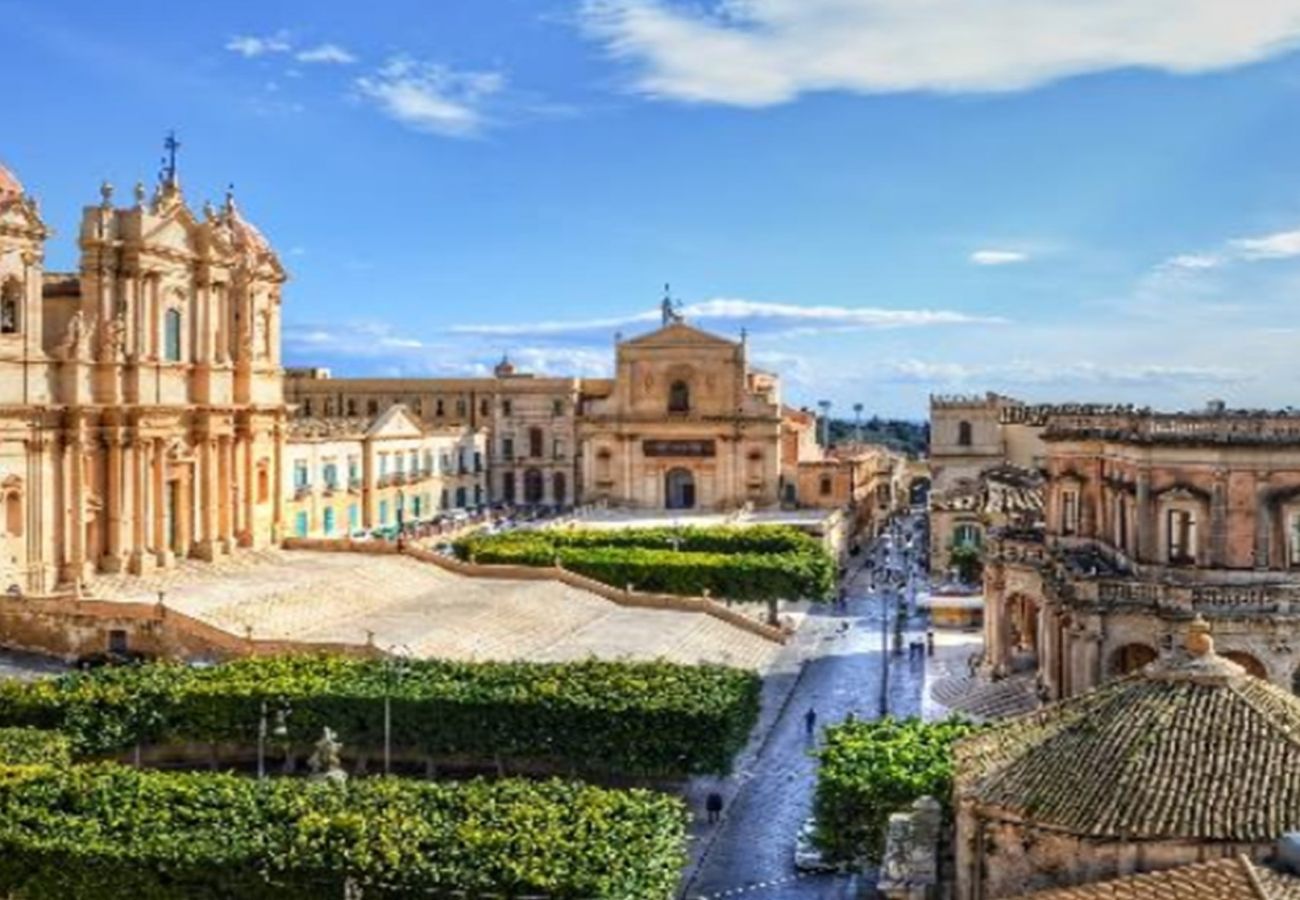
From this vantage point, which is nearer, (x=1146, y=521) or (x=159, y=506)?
(x=1146, y=521)

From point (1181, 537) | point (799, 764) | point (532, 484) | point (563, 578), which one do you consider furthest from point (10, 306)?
point (532, 484)

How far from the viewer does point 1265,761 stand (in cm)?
1892

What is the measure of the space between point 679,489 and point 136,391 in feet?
A: 156

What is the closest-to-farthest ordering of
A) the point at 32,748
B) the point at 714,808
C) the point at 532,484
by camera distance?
1. the point at 32,748
2. the point at 714,808
3. the point at 532,484

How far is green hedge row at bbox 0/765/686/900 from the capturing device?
2294 centimetres

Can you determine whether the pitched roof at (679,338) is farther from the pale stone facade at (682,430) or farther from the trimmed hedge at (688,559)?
the trimmed hedge at (688,559)

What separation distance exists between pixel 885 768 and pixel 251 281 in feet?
145

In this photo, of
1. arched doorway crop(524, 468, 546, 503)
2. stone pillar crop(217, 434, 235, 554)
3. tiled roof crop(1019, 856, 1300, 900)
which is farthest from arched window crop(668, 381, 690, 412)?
tiled roof crop(1019, 856, 1300, 900)

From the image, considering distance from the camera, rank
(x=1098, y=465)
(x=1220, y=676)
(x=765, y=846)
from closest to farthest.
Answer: (x=1220, y=676)
(x=765, y=846)
(x=1098, y=465)

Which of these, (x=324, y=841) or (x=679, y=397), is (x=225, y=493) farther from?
(x=679, y=397)

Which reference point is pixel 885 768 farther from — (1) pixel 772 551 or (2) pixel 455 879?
(1) pixel 772 551

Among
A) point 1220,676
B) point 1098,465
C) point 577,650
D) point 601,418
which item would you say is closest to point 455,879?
point 1220,676

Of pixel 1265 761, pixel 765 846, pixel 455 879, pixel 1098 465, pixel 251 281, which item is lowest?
pixel 765 846

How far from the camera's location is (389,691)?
3522cm
